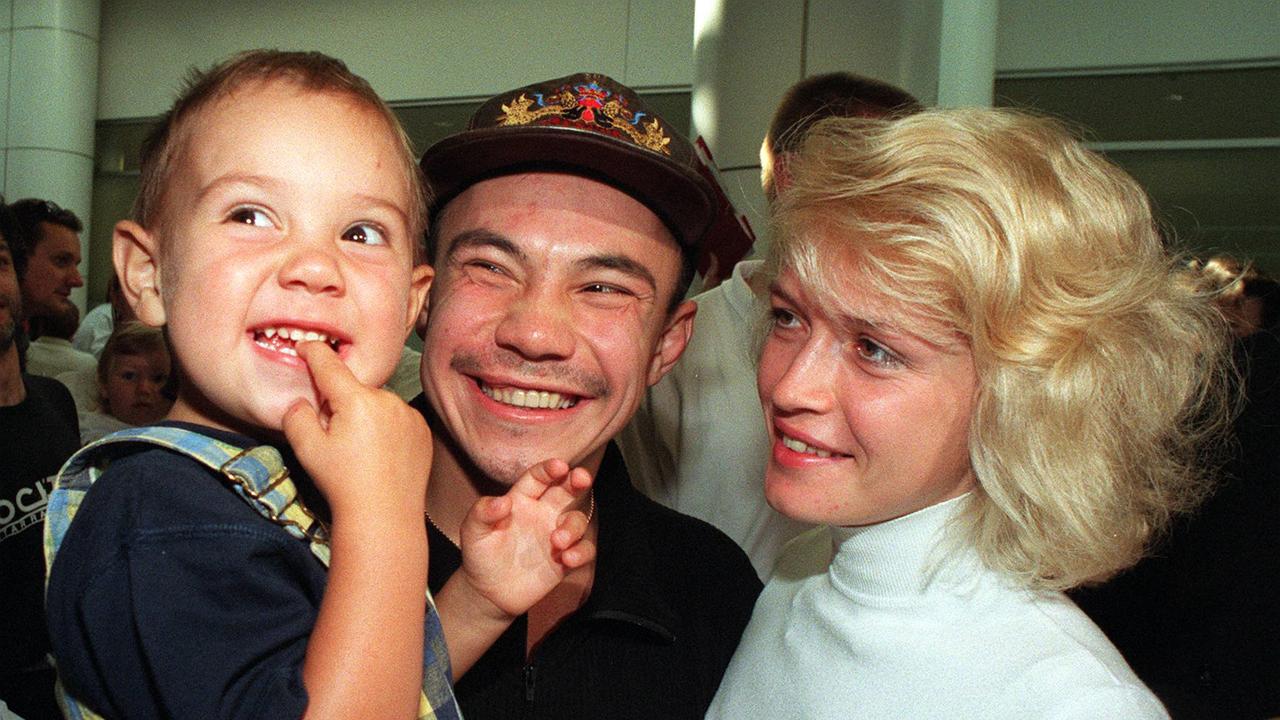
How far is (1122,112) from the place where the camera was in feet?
26.3

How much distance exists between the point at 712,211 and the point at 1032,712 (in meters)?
1.13

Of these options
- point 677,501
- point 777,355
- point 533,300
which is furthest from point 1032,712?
point 677,501

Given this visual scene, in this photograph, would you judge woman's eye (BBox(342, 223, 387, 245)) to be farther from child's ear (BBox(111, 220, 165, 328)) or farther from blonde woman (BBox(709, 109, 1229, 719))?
blonde woman (BBox(709, 109, 1229, 719))

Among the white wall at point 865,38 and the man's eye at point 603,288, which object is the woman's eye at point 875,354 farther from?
the white wall at point 865,38

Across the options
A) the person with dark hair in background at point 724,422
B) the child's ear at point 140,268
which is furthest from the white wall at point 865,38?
the child's ear at point 140,268

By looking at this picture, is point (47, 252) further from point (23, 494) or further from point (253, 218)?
point (253, 218)

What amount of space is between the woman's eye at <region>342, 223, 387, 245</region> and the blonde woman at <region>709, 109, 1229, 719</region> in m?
0.69

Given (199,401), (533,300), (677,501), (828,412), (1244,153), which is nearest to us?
(199,401)

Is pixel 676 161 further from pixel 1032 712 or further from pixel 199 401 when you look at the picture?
pixel 1032 712

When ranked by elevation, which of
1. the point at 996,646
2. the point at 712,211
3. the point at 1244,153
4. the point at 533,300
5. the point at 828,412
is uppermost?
the point at 1244,153

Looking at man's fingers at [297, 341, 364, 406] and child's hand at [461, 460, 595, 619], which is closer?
man's fingers at [297, 341, 364, 406]

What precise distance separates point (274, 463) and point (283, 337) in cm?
17

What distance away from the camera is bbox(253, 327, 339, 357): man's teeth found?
143cm

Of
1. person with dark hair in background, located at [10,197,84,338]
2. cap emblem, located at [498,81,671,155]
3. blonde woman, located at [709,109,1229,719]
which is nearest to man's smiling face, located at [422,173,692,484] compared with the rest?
cap emblem, located at [498,81,671,155]
